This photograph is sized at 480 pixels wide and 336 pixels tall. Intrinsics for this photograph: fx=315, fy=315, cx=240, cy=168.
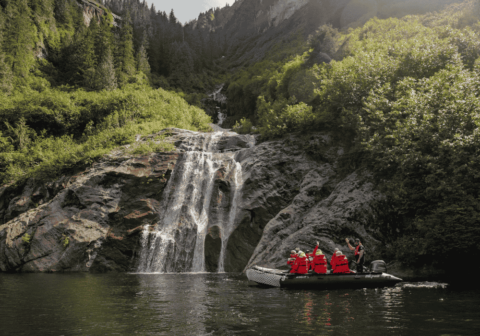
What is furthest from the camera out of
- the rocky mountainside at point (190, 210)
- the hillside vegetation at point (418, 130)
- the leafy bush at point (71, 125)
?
the leafy bush at point (71, 125)

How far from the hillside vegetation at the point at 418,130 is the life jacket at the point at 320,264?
5092mm

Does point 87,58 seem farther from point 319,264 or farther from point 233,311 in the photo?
point 233,311

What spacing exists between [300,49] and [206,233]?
4556 centimetres

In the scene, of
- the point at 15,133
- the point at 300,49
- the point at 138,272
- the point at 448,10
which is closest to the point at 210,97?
the point at 300,49

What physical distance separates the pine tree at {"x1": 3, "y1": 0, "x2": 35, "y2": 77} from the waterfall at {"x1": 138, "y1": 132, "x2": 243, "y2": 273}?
3281 cm

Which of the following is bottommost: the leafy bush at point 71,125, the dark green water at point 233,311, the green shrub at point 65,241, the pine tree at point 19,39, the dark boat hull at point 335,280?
the dark green water at point 233,311

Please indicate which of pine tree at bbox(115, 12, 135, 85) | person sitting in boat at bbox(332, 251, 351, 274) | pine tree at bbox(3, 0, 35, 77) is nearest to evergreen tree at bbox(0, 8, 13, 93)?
pine tree at bbox(3, 0, 35, 77)

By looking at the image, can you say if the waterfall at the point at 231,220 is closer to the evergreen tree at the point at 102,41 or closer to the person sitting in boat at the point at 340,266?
the person sitting in boat at the point at 340,266

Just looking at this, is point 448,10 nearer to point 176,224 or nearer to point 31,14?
point 176,224

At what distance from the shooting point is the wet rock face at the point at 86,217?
22000mm

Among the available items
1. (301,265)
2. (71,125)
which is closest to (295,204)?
(301,265)

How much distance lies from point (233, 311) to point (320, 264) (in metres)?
6.18

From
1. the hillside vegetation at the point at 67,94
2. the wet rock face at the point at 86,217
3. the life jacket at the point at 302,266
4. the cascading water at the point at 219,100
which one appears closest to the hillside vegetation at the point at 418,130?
the life jacket at the point at 302,266

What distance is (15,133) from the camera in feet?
111
